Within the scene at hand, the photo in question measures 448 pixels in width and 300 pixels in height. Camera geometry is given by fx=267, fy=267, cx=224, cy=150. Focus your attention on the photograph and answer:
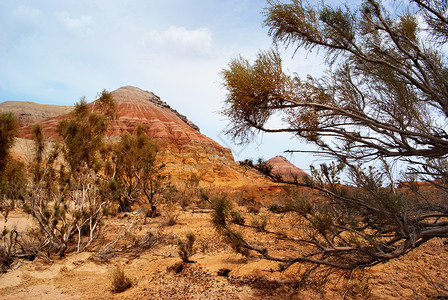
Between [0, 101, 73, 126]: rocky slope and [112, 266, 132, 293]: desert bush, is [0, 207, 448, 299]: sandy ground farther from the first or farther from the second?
[0, 101, 73, 126]: rocky slope

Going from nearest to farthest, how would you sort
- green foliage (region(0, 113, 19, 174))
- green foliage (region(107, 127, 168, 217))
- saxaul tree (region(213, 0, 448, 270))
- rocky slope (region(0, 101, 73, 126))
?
saxaul tree (region(213, 0, 448, 270))
green foliage (region(0, 113, 19, 174))
green foliage (region(107, 127, 168, 217))
rocky slope (region(0, 101, 73, 126))

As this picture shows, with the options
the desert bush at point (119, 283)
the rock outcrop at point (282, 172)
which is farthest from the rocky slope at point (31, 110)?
the rock outcrop at point (282, 172)

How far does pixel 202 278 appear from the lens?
4.90 meters

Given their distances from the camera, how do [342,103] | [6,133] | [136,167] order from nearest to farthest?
[342,103]
[6,133]
[136,167]

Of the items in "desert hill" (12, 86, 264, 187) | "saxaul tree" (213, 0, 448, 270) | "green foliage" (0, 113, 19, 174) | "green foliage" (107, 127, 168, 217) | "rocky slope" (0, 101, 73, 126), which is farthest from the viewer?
"rocky slope" (0, 101, 73, 126)

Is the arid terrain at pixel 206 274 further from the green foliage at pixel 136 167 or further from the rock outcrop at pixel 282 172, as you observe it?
the green foliage at pixel 136 167

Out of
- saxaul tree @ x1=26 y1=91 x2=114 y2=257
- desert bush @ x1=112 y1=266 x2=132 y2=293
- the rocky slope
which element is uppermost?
the rocky slope

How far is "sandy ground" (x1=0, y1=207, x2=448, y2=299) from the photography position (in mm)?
4297

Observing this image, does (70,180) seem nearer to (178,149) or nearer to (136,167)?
(136,167)

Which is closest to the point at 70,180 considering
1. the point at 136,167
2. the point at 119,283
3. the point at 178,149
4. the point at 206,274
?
the point at 119,283

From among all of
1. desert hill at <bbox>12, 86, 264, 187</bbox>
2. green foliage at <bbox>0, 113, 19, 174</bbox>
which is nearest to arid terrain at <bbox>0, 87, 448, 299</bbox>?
green foliage at <bbox>0, 113, 19, 174</bbox>

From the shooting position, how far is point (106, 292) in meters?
4.94

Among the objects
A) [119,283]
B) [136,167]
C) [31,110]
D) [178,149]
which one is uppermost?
[31,110]

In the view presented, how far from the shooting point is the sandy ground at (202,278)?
14.1ft
